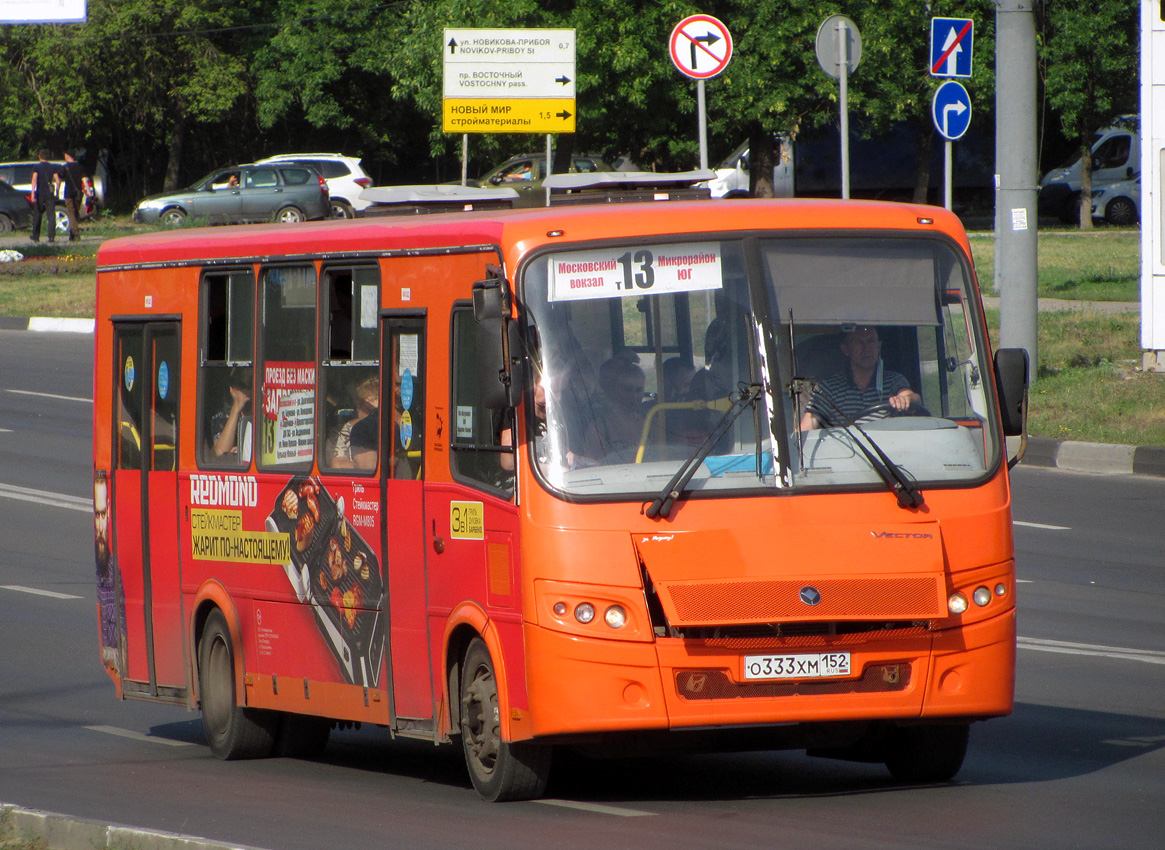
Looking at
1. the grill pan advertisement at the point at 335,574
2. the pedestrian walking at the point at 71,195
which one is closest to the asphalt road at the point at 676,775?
the grill pan advertisement at the point at 335,574

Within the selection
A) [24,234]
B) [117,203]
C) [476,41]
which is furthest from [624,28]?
[117,203]

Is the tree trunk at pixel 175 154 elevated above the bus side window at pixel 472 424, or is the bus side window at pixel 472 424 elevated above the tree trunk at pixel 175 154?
the tree trunk at pixel 175 154

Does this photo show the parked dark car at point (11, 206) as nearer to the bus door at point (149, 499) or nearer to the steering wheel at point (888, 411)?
the bus door at point (149, 499)

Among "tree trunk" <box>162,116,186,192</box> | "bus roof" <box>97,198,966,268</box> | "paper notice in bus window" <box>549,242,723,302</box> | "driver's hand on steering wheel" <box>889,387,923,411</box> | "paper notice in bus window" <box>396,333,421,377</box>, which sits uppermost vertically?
"tree trunk" <box>162,116,186,192</box>

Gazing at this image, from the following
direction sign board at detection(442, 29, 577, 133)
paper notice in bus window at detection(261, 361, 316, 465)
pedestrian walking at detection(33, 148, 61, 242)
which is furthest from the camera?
pedestrian walking at detection(33, 148, 61, 242)

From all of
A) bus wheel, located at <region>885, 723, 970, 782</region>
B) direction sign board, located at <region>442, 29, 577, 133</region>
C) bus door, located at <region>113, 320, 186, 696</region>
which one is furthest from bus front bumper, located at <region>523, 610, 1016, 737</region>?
direction sign board, located at <region>442, 29, 577, 133</region>

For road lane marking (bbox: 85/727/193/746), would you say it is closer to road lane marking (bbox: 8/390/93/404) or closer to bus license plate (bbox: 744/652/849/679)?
bus license plate (bbox: 744/652/849/679)

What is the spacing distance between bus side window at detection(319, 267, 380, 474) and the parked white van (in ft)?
127

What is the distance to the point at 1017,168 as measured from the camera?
1834 cm

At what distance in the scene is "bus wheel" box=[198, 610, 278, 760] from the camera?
8852 mm

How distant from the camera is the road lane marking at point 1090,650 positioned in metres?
9.91

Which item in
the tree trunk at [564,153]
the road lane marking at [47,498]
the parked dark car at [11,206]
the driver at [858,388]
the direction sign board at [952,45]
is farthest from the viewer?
the parked dark car at [11,206]

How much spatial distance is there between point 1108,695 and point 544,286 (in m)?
4.00

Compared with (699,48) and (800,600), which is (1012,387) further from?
(699,48)
